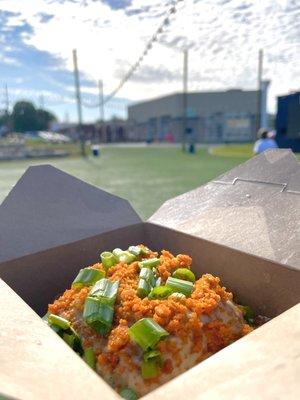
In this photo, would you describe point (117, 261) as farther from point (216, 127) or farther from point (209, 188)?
point (216, 127)

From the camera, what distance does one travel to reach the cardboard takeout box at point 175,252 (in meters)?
1.00

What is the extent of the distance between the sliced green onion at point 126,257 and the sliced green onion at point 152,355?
75 centimetres

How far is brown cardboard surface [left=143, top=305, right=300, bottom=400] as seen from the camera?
0.92 meters

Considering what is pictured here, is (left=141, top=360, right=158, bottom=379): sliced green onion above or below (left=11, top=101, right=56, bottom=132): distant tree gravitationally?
below

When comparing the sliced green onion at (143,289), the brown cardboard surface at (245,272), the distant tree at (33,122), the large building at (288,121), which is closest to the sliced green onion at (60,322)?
the sliced green onion at (143,289)

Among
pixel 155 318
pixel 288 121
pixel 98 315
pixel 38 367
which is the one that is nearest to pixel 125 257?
pixel 98 315

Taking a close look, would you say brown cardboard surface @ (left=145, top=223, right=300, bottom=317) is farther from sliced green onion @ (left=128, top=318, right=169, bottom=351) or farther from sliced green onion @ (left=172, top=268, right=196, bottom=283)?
sliced green onion @ (left=128, top=318, right=169, bottom=351)

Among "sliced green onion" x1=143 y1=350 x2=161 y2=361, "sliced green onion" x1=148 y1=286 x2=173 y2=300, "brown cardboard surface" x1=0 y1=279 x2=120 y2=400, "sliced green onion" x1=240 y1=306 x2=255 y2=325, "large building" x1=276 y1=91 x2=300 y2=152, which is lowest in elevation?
"sliced green onion" x1=240 y1=306 x2=255 y2=325

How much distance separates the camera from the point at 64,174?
2.97 m

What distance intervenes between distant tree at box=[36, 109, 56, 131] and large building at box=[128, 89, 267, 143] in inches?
785

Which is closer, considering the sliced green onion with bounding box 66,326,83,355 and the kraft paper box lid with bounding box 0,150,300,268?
the sliced green onion with bounding box 66,326,83,355

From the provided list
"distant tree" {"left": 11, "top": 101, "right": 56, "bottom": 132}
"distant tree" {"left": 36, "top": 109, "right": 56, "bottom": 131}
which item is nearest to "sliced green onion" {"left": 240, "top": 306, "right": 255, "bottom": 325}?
"distant tree" {"left": 11, "top": 101, "right": 56, "bottom": 132}

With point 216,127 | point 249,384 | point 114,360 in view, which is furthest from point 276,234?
point 216,127

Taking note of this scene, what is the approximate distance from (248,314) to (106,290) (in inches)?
36.2
